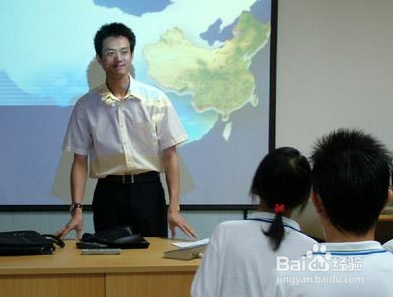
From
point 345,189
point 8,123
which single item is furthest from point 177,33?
point 345,189

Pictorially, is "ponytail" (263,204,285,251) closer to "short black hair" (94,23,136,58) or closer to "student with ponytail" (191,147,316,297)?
"student with ponytail" (191,147,316,297)

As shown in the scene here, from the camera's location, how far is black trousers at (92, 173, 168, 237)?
114 inches

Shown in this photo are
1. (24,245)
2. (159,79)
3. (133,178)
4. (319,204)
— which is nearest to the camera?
(319,204)

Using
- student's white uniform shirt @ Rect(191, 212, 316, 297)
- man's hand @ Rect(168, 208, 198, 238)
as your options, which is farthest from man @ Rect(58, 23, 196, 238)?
student's white uniform shirt @ Rect(191, 212, 316, 297)

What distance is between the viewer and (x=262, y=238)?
5.27 ft

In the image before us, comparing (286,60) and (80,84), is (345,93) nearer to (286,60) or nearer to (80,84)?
(286,60)

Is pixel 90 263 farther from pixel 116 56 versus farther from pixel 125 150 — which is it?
pixel 116 56

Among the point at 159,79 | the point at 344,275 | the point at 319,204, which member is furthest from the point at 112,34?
the point at 344,275

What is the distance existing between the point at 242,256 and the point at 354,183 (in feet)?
1.76

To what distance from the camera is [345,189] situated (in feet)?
3.71

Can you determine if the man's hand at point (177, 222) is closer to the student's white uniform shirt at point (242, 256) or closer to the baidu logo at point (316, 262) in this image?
the student's white uniform shirt at point (242, 256)

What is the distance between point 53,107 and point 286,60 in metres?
1.47

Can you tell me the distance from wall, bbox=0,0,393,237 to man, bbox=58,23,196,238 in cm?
87

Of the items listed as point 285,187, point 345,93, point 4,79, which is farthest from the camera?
point 345,93
